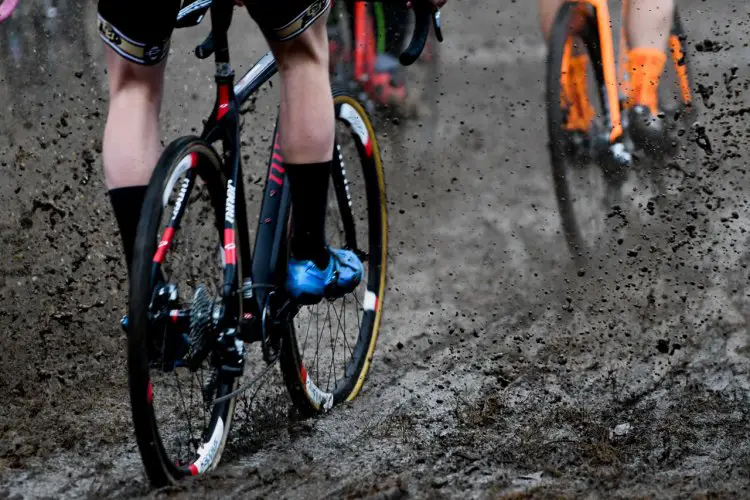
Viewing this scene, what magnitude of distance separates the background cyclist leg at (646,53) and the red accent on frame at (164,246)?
2961 mm

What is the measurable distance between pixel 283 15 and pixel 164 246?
2.04ft

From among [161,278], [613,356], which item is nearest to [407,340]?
[613,356]

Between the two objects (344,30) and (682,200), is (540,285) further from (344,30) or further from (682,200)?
(344,30)

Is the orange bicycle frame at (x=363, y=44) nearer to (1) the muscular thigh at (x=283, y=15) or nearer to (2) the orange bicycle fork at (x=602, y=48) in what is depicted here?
(2) the orange bicycle fork at (x=602, y=48)

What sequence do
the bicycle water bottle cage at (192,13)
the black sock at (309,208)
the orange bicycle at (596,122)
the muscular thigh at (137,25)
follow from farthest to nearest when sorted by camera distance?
the orange bicycle at (596,122) → the black sock at (309,208) → the bicycle water bottle cage at (192,13) → the muscular thigh at (137,25)

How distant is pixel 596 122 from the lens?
16.6 feet

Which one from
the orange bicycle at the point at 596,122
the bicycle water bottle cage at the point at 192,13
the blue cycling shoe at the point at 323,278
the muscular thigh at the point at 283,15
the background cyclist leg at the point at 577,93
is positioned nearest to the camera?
the muscular thigh at the point at 283,15

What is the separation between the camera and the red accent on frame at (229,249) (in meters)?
2.67

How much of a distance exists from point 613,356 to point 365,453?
56.9 inches

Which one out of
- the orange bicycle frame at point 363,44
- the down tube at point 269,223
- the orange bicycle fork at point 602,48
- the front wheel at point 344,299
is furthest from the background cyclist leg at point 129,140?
the orange bicycle frame at point 363,44

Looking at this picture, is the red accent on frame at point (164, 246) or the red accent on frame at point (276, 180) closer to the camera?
the red accent on frame at point (164, 246)

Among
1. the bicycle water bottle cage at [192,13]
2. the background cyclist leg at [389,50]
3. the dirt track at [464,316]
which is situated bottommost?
the dirt track at [464,316]

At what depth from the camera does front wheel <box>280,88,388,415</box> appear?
10.8ft

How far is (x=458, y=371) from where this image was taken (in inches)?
153
